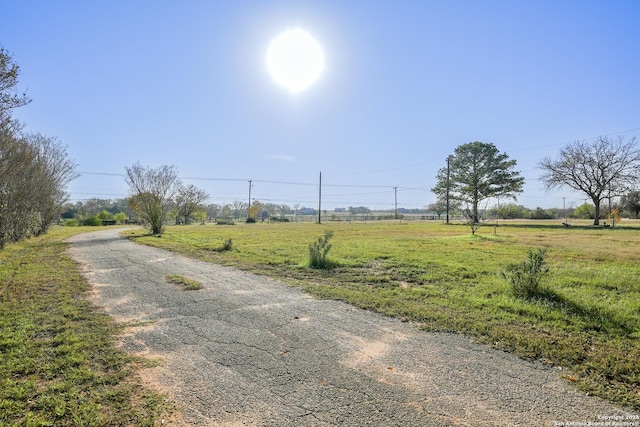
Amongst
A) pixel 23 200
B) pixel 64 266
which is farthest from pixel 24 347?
pixel 23 200

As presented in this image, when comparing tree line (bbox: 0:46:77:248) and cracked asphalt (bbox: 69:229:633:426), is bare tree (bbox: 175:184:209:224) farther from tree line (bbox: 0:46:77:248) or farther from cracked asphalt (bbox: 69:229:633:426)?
cracked asphalt (bbox: 69:229:633:426)

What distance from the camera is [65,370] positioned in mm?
3227

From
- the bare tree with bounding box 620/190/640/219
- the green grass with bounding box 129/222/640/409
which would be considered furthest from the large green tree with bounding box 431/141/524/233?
the green grass with bounding box 129/222/640/409

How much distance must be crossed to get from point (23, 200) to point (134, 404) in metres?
17.5

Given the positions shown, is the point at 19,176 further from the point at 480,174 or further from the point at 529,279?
the point at 480,174

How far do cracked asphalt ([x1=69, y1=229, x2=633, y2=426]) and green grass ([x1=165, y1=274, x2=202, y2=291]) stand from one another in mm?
1342

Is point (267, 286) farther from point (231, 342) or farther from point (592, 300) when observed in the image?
point (592, 300)

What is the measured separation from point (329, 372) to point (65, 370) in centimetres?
258

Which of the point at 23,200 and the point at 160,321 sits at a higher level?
the point at 23,200

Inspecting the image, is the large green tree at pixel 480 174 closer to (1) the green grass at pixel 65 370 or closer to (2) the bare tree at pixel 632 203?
(2) the bare tree at pixel 632 203

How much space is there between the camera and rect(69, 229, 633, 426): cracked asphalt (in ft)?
8.35

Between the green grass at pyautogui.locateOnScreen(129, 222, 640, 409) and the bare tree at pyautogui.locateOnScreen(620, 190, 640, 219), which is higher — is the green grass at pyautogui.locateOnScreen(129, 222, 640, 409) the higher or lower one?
the lower one

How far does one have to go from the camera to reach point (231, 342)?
401cm

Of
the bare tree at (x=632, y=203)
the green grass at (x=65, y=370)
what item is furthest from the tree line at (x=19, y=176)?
the bare tree at (x=632, y=203)
